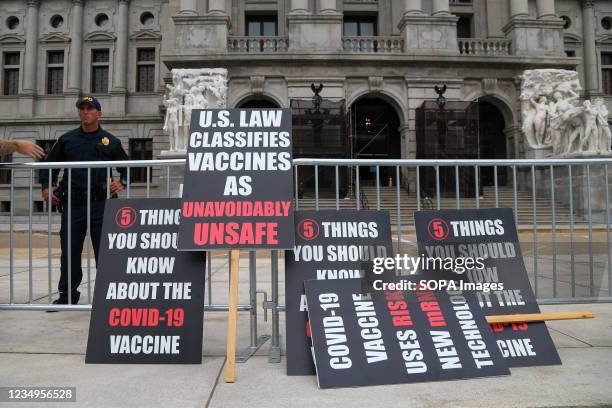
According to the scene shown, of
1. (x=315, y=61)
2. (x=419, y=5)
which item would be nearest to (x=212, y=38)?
(x=315, y=61)

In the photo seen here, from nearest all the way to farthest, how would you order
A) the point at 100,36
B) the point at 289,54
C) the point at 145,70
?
the point at 289,54 < the point at 100,36 < the point at 145,70

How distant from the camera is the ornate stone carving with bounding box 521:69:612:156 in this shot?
63.3 feet

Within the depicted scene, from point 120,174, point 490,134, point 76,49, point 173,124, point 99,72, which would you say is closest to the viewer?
point 120,174

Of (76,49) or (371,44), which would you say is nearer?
(371,44)

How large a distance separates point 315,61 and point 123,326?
20113 mm

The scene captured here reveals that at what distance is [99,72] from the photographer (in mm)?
30172

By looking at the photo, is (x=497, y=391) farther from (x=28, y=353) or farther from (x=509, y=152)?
(x=509, y=152)

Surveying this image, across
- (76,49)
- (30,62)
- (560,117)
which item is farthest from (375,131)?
(30,62)

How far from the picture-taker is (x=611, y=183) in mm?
16531

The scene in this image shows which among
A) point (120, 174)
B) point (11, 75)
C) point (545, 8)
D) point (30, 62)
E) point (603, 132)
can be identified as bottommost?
point (120, 174)

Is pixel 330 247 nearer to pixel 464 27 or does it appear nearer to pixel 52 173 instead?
pixel 52 173

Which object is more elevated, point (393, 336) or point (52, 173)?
point (52, 173)

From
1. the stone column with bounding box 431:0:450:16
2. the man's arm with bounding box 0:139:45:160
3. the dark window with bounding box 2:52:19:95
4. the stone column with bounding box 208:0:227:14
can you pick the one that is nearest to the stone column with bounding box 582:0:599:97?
the stone column with bounding box 431:0:450:16

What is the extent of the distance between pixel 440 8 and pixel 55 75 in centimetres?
2536
